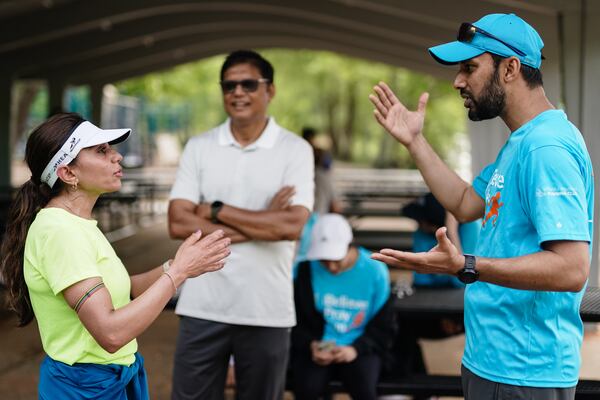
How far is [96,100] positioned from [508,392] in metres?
23.4

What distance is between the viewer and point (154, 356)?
7.40 m

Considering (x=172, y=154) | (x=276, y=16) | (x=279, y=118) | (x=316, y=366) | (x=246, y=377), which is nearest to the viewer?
(x=246, y=377)

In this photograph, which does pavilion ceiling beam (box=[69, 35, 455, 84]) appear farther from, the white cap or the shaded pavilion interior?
the white cap

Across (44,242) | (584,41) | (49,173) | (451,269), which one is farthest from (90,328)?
(584,41)

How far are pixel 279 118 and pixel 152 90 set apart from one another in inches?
441

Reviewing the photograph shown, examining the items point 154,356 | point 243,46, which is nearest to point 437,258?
point 154,356

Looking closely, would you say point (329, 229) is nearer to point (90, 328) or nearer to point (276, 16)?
point (90, 328)

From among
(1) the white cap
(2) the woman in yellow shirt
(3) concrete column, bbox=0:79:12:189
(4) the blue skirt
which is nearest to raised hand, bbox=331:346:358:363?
(1) the white cap

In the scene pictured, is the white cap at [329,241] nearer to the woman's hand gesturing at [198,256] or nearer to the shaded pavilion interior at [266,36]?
the woman's hand gesturing at [198,256]

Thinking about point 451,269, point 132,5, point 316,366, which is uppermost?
point 132,5

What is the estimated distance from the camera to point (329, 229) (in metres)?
4.72

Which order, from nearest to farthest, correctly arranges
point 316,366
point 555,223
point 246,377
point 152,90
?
point 555,223
point 246,377
point 316,366
point 152,90

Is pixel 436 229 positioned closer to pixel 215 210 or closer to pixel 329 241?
pixel 329 241

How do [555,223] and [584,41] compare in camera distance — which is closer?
[555,223]
